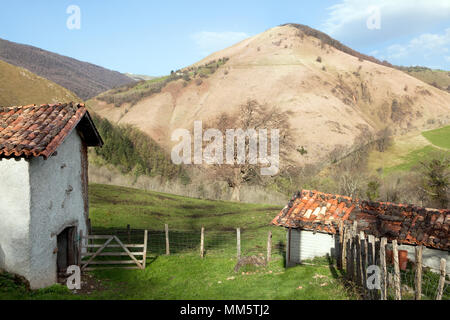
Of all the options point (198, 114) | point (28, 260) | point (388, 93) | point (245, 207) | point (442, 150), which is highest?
Answer: point (388, 93)

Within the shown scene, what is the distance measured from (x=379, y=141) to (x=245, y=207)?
38632mm

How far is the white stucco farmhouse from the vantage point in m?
12.0

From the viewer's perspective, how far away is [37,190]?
12.5 metres

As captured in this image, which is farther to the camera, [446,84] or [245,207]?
[446,84]

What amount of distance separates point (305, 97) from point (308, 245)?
9336cm

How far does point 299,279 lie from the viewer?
13758mm

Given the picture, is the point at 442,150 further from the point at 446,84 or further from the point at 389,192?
the point at 446,84

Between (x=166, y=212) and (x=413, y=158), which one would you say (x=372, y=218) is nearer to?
(x=166, y=212)

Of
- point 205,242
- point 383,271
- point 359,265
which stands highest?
point 383,271

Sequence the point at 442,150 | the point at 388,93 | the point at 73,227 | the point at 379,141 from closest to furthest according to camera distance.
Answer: the point at 73,227, the point at 442,150, the point at 379,141, the point at 388,93

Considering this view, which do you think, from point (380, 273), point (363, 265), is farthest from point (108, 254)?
point (380, 273)

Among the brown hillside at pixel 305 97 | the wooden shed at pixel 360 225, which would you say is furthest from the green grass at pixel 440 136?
the wooden shed at pixel 360 225

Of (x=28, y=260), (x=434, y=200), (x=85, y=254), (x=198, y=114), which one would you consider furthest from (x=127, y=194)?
(x=198, y=114)
